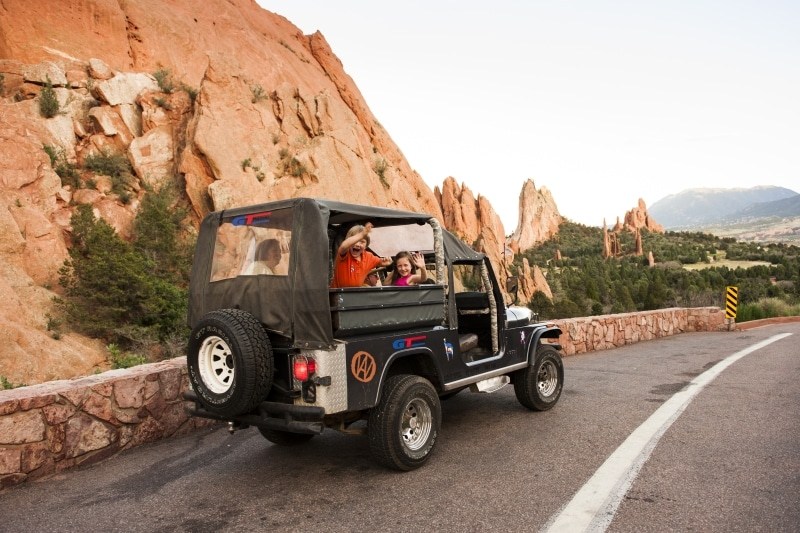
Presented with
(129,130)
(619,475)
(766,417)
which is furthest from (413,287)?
(129,130)

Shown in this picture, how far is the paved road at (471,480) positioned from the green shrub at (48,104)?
101 feet

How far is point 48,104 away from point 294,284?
1280 inches

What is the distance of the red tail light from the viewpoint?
4176 millimetres

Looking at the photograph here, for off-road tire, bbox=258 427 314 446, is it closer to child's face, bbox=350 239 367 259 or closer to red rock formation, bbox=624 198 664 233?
child's face, bbox=350 239 367 259

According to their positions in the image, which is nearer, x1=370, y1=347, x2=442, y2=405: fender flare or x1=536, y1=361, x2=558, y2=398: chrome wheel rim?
x1=370, y1=347, x2=442, y2=405: fender flare

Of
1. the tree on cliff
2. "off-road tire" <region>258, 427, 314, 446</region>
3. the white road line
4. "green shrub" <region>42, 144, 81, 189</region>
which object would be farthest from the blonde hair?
"green shrub" <region>42, 144, 81, 189</region>

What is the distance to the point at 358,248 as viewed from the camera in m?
5.26

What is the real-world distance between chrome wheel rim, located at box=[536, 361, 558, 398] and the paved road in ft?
0.90

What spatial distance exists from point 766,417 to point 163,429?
269 inches

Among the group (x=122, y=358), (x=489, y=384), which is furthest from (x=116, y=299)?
(x=489, y=384)

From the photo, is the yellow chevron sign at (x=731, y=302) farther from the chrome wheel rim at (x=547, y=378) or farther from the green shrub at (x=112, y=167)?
the green shrub at (x=112, y=167)

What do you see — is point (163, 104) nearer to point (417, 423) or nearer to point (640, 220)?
point (417, 423)

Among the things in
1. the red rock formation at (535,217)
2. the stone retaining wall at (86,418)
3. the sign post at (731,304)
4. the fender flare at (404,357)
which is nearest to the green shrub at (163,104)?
the stone retaining wall at (86,418)

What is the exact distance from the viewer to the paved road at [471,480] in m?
3.72
